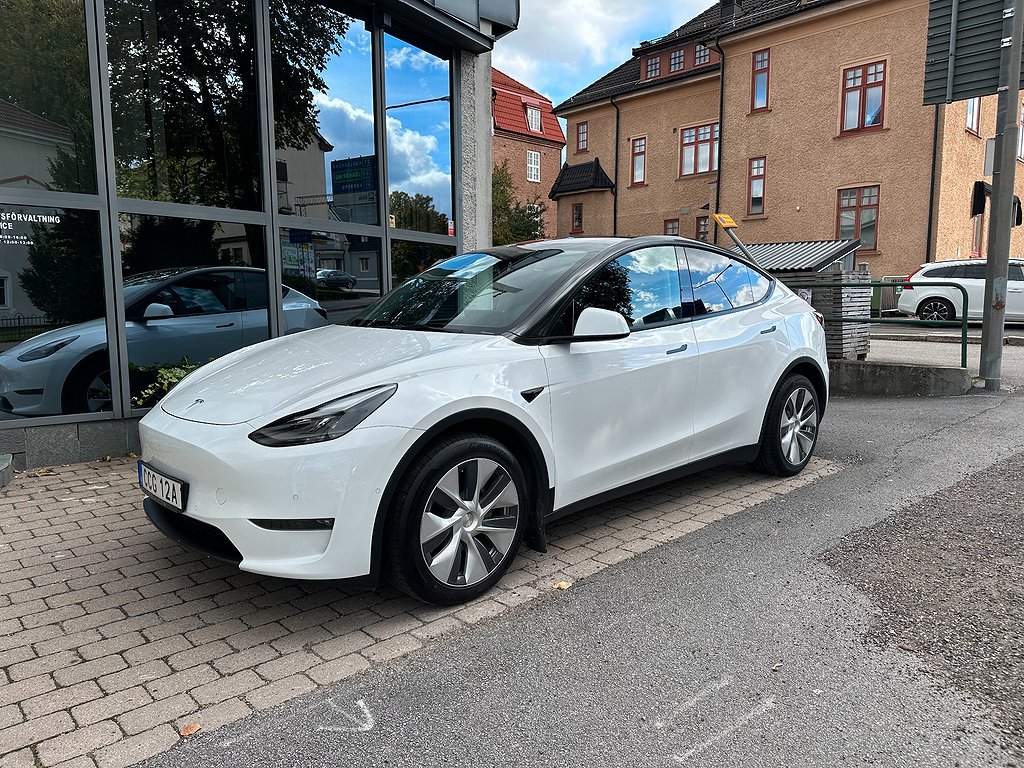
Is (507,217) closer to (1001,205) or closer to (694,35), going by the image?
(694,35)

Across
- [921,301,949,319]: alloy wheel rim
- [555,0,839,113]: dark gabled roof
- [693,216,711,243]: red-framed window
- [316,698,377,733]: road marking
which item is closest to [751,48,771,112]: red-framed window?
[555,0,839,113]: dark gabled roof

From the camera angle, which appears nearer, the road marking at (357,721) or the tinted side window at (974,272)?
the road marking at (357,721)

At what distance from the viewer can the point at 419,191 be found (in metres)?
8.87

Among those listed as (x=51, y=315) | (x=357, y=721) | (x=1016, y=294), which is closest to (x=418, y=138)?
(x=51, y=315)

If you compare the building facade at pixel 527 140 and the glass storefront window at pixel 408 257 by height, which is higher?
the building facade at pixel 527 140

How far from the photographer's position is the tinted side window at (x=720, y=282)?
4.54 metres

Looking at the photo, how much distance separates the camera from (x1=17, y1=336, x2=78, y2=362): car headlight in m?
5.58

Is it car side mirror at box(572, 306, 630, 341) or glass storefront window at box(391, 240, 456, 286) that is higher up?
glass storefront window at box(391, 240, 456, 286)

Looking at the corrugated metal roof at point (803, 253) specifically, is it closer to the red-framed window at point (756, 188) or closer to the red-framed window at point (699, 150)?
the red-framed window at point (756, 188)

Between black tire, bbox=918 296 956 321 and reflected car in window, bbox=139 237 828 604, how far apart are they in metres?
14.6

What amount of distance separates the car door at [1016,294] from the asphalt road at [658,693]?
16205 mm

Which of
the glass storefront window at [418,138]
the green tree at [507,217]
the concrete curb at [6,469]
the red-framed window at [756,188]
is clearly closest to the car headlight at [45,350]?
the concrete curb at [6,469]

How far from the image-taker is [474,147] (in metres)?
9.41

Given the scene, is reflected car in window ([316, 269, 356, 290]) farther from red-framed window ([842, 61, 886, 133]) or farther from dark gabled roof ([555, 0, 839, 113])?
dark gabled roof ([555, 0, 839, 113])
